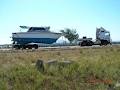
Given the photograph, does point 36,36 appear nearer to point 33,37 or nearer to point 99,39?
point 33,37

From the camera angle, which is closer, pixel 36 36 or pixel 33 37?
pixel 33 37

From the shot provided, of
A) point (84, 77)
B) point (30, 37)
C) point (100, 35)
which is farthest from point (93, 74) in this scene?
point (100, 35)

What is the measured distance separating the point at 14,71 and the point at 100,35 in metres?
45.2

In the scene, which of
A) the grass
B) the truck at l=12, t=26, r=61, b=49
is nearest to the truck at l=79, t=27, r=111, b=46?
the truck at l=12, t=26, r=61, b=49

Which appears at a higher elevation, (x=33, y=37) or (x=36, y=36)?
(x=36, y=36)

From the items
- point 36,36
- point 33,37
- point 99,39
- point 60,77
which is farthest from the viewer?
point 99,39

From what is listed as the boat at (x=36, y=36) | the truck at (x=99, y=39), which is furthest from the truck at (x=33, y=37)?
the truck at (x=99, y=39)

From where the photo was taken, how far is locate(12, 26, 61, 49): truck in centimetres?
4722

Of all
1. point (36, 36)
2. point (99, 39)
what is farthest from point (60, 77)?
point (99, 39)

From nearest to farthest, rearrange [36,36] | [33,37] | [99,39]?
[33,37] < [36,36] < [99,39]

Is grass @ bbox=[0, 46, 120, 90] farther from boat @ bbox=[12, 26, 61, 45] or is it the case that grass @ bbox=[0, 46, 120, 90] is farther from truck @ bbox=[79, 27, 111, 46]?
truck @ bbox=[79, 27, 111, 46]

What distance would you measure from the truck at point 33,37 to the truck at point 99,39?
20.2 feet

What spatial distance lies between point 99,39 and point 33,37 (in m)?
13.7

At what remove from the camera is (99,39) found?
2315 inches
